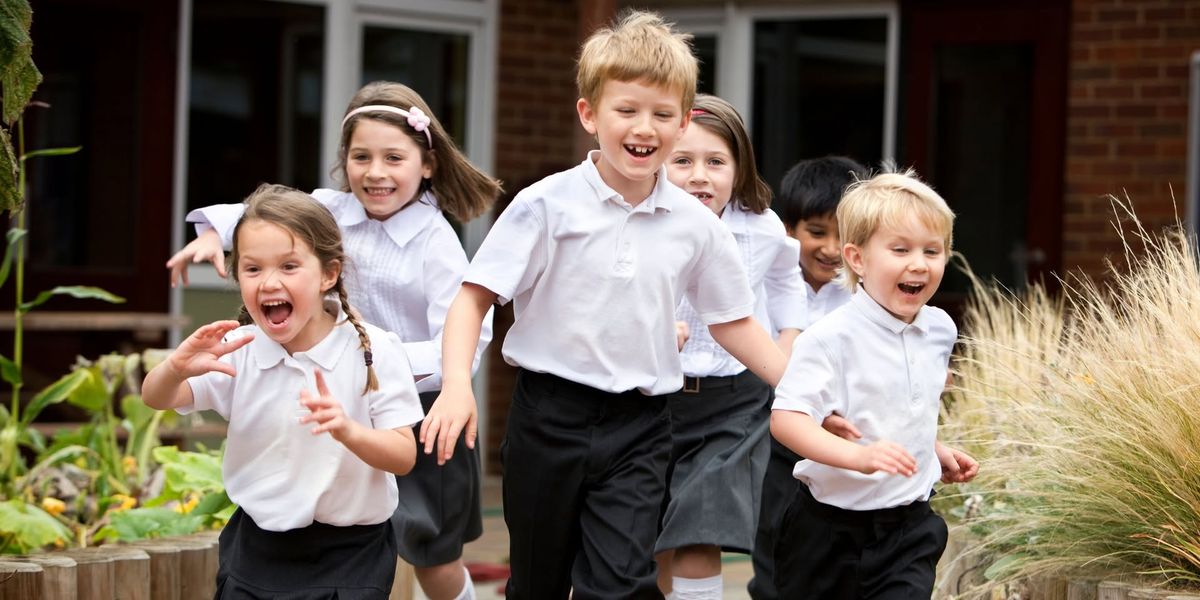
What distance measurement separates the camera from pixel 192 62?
843 cm

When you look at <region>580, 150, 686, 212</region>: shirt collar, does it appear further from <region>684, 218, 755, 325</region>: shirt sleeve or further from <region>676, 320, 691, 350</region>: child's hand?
<region>676, 320, 691, 350</region>: child's hand

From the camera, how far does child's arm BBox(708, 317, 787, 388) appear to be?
373 centimetres

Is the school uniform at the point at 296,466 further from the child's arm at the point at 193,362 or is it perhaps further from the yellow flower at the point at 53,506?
the yellow flower at the point at 53,506

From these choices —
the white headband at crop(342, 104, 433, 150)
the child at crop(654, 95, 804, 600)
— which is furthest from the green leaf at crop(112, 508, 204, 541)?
the child at crop(654, 95, 804, 600)

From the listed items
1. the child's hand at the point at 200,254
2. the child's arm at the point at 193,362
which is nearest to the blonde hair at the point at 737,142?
the child's hand at the point at 200,254

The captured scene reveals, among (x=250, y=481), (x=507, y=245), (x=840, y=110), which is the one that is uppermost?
(x=840, y=110)

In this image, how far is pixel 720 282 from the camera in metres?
3.71

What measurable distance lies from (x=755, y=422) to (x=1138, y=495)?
1.14m

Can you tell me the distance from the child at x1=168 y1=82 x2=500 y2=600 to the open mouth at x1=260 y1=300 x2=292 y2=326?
2.74 feet

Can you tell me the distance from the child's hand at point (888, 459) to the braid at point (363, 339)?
0.99 m

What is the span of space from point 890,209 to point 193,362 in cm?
151

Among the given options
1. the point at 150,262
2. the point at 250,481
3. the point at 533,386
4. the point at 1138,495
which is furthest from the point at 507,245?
the point at 150,262

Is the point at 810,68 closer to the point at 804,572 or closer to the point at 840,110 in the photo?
the point at 840,110

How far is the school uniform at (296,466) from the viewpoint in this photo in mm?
3197
